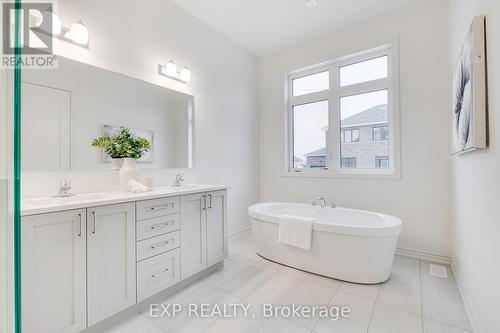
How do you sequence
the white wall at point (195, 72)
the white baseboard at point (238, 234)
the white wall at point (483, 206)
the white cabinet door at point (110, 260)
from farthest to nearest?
the white baseboard at point (238, 234) < the white wall at point (195, 72) < the white cabinet door at point (110, 260) < the white wall at point (483, 206)

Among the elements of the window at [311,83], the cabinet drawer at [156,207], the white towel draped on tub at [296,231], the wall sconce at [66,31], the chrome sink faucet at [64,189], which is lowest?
the white towel draped on tub at [296,231]

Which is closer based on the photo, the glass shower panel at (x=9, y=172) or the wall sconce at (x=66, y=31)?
the glass shower panel at (x=9, y=172)

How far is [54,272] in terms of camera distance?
4.12 ft

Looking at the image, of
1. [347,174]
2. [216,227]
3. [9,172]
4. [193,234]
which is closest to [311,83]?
[347,174]

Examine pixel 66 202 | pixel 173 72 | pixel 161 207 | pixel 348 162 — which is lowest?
pixel 161 207

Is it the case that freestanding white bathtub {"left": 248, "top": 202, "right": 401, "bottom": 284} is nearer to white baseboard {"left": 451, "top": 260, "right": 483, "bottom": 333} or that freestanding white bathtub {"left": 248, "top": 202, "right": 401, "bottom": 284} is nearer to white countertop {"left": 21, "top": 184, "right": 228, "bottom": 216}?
white baseboard {"left": 451, "top": 260, "right": 483, "bottom": 333}

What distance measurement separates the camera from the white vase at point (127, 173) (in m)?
1.90

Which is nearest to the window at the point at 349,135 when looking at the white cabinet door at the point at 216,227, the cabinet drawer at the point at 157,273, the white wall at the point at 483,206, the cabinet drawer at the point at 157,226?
the white wall at the point at 483,206

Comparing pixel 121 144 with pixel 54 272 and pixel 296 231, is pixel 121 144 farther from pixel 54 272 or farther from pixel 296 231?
pixel 296 231

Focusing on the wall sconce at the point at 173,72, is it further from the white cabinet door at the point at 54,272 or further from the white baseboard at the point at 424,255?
the white baseboard at the point at 424,255

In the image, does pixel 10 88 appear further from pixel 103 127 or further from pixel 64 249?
pixel 103 127

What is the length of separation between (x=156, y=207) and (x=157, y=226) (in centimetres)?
15

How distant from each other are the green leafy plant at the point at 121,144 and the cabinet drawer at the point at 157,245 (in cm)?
74

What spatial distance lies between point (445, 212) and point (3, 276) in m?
3.34
